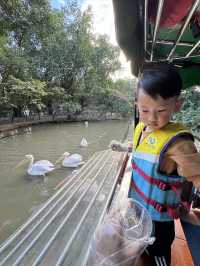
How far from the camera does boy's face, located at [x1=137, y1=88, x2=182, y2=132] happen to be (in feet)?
2.35

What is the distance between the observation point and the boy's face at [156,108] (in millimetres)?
717

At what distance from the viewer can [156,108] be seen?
2.37 ft

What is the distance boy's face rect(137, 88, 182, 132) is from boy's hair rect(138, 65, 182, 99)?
14 millimetres

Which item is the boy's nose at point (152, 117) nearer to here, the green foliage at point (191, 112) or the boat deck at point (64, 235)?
the boat deck at point (64, 235)

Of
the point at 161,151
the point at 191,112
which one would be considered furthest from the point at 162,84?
the point at 191,112

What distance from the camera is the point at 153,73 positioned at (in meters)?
0.73

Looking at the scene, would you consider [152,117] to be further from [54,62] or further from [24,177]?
[54,62]

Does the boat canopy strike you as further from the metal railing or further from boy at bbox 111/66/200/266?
the metal railing

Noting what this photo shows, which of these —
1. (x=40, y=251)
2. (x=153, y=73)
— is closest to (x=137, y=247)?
(x=153, y=73)

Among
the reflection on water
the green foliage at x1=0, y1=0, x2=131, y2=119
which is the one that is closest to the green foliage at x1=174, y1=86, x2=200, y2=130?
the reflection on water

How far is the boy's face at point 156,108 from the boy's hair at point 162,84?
0.5 inches

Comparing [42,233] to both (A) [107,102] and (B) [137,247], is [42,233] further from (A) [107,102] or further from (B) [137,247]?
(A) [107,102]

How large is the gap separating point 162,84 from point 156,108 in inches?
3.1

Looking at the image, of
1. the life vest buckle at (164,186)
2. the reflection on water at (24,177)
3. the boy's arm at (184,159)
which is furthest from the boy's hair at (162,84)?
the reflection on water at (24,177)
